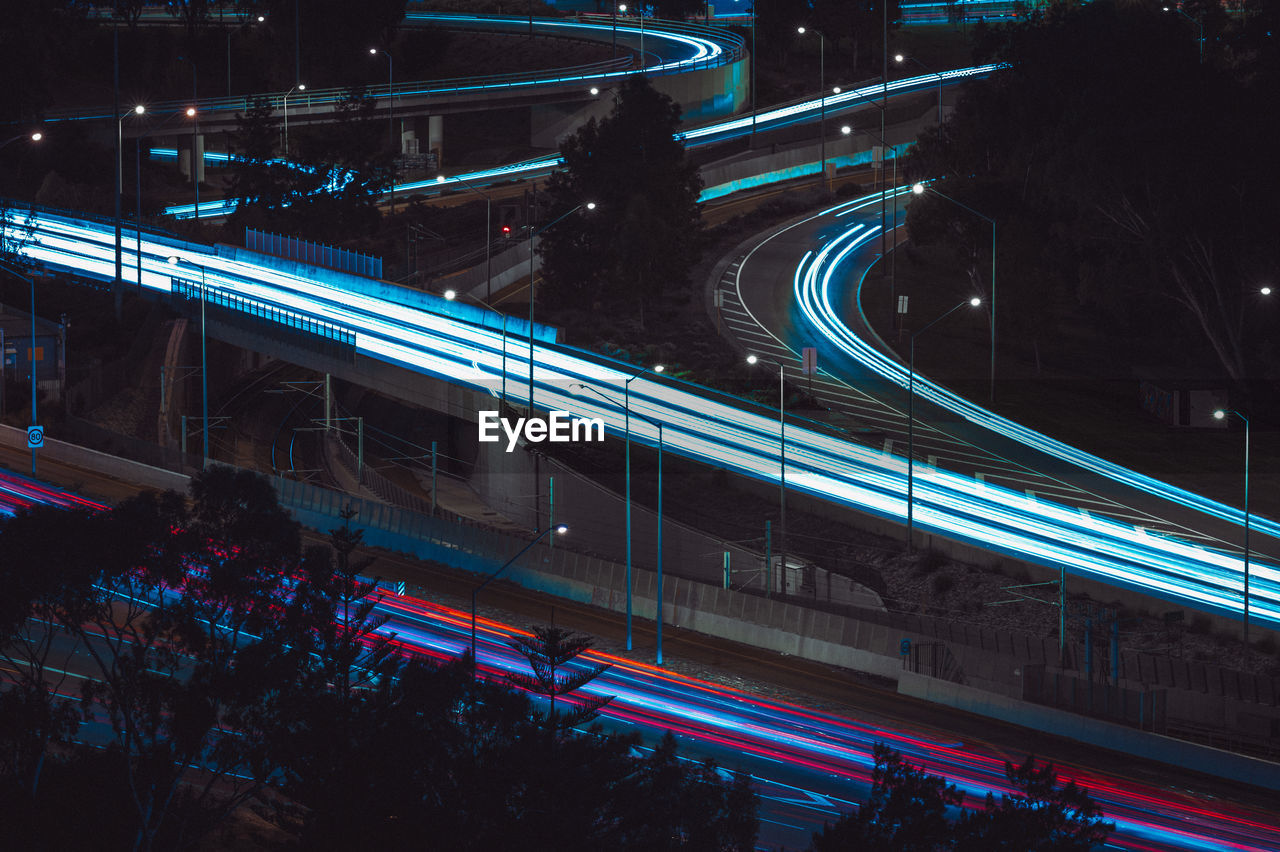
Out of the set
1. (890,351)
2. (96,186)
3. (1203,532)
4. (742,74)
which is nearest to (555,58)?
(742,74)

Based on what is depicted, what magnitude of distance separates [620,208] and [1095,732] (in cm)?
4919

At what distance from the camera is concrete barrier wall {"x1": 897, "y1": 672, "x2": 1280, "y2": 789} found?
137ft

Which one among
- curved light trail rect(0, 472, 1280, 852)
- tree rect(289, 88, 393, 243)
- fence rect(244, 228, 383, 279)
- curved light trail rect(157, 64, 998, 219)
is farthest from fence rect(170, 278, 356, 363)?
curved light trail rect(157, 64, 998, 219)

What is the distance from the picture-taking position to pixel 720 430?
7012 cm

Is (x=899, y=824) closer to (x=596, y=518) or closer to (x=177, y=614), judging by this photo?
(x=177, y=614)

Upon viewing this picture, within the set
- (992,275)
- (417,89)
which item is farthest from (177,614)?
(417,89)

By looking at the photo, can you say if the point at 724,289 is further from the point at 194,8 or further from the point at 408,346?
the point at 194,8

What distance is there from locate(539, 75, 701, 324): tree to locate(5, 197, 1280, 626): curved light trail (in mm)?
8652

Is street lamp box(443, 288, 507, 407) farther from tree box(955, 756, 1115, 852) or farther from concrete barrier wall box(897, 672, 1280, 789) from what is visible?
tree box(955, 756, 1115, 852)

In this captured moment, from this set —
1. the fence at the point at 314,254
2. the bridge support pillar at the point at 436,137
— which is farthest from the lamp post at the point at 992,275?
the bridge support pillar at the point at 436,137

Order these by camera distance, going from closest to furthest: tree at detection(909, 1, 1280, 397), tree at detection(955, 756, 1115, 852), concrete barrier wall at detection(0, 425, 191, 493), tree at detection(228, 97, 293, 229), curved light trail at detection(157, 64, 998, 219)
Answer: tree at detection(955, 756, 1115, 852) → concrete barrier wall at detection(0, 425, 191, 493) → tree at detection(909, 1, 1280, 397) → tree at detection(228, 97, 293, 229) → curved light trail at detection(157, 64, 998, 219)

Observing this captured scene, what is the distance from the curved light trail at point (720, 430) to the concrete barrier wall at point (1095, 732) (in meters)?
10.8

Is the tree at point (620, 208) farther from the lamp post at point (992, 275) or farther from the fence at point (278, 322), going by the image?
the fence at point (278, 322)

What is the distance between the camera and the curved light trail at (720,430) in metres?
57.5
